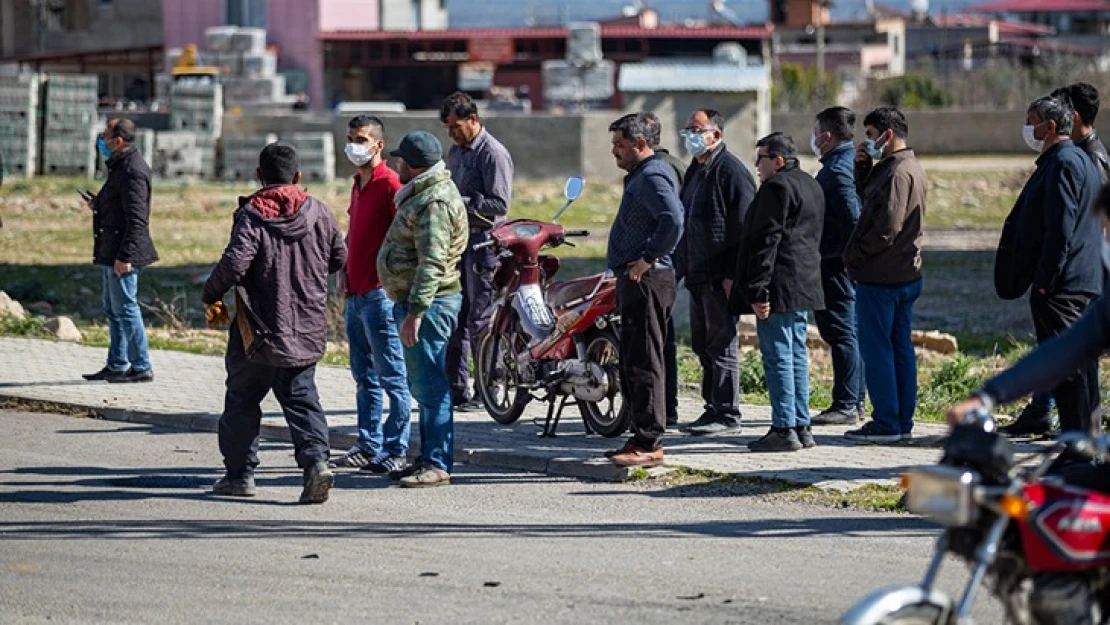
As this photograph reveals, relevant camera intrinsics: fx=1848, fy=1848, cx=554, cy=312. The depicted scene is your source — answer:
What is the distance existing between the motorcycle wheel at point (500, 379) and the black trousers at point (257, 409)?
7.75 feet

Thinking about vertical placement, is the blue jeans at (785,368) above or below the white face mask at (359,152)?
below

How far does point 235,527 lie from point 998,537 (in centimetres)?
508

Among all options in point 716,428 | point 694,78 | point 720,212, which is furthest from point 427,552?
point 694,78

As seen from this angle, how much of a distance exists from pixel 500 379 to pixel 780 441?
2171mm

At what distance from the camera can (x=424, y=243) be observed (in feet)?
33.1

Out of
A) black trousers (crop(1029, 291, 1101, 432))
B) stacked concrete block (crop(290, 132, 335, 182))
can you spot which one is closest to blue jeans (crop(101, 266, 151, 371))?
black trousers (crop(1029, 291, 1101, 432))

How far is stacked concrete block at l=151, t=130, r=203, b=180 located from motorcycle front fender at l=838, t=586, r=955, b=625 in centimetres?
3404

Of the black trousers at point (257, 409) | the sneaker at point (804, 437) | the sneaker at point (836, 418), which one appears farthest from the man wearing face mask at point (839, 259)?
the black trousers at point (257, 409)

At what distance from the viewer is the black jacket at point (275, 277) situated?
9.79 metres

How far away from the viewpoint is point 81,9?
62562 millimetres

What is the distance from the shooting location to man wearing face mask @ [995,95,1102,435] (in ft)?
33.6

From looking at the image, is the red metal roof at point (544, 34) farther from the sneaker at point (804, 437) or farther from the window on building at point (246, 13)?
the sneaker at point (804, 437)

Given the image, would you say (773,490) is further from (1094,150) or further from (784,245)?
(1094,150)

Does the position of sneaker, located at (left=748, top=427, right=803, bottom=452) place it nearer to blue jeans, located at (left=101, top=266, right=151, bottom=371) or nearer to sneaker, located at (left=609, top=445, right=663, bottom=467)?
sneaker, located at (left=609, top=445, right=663, bottom=467)
